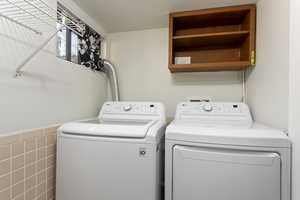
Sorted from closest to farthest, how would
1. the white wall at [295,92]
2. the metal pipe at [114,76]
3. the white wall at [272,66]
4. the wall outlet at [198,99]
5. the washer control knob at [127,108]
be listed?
the white wall at [295,92] < the white wall at [272,66] < the washer control knob at [127,108] < the wall outlet at [198,99] < the metal pipe at [114,76]

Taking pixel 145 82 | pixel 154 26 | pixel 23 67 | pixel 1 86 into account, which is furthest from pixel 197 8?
pixel 1 86

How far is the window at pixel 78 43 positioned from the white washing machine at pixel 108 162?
0.70 meters

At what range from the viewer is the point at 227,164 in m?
0.93

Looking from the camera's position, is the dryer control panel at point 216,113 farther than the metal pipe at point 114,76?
No

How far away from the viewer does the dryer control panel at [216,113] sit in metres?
1.42

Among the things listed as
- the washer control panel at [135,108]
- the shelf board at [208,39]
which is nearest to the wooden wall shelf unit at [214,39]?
the shelf board at [208,39]

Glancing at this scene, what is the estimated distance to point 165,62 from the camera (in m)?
1.99

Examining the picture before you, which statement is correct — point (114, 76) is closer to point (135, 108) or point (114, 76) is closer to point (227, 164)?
point (135, 108)

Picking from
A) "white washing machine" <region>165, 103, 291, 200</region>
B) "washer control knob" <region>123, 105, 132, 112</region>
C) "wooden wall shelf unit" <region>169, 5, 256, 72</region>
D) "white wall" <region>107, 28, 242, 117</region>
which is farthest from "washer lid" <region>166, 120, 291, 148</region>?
"white wall" <region>107, 28, 242, 117</region>

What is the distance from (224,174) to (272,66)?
82 centimetres

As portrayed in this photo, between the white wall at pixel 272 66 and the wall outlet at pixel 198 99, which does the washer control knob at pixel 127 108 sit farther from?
the white wall at pixel 272 66

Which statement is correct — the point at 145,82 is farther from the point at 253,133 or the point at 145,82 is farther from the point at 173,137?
the point at 253,133

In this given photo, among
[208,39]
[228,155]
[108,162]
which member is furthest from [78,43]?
[228,155]

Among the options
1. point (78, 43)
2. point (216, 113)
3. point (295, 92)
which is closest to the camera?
point (295, 92)
